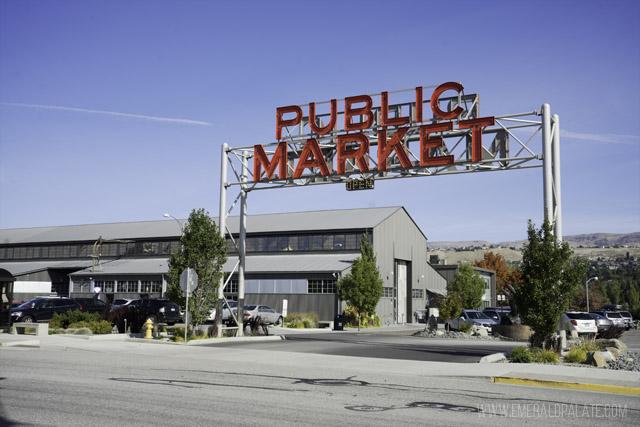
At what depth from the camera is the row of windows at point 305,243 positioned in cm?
5510

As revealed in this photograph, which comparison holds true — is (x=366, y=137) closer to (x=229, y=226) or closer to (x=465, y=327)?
(x=465, y=327)

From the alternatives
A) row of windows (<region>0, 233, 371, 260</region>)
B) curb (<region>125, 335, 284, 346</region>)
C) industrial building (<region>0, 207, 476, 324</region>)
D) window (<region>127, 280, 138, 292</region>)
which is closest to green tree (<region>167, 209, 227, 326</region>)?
curb (<region>125, 335, 284, 346</region>)

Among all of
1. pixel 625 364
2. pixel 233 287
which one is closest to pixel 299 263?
pixel 233 287

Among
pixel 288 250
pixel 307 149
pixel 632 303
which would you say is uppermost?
pixel 307 149

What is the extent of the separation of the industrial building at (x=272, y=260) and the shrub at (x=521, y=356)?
2876cm

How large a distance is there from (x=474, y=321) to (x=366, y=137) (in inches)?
618

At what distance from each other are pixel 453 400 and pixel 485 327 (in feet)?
85.5

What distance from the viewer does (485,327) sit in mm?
36094

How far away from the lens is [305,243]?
57406mm

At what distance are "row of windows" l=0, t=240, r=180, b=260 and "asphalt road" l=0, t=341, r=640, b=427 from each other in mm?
47847

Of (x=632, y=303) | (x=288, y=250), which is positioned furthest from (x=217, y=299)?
(x=632, y=303)

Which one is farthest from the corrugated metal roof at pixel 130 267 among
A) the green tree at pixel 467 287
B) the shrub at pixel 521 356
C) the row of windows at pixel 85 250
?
the shrub at pixel 521 356

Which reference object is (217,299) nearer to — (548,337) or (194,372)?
(194,372)

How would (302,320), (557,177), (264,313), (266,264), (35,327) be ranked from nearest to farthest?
(557,177)
(35,327)
(264,313)
(302,320)
(266,264)
